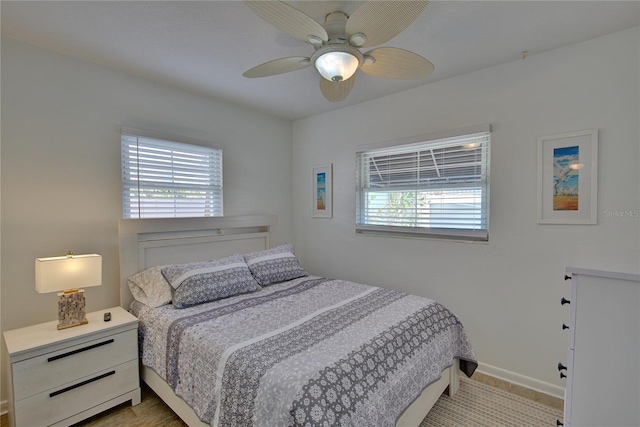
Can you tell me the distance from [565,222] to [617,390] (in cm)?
146

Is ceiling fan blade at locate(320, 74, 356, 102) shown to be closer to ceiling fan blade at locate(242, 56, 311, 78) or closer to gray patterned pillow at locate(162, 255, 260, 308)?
ceiling fan blade at locate(242, 56, 311, 78)

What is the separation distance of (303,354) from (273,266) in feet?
4.70

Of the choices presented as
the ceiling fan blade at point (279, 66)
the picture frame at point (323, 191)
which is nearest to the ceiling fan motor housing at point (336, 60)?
the ceiling fan blade at point (279, 66)

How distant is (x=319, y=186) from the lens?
3664 mm

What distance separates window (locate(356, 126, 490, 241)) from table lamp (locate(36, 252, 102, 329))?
2406mm

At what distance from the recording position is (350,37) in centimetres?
151

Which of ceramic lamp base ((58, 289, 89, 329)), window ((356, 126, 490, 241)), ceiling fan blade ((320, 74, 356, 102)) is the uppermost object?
ceiling fan blade ((320, 74, 356, 102))

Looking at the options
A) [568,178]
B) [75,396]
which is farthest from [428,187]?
[75,396]

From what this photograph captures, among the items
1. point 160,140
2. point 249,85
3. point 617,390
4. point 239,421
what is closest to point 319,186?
point 249,85

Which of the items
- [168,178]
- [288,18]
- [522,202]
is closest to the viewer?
[288,18]

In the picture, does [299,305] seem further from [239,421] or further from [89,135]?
[89,135]

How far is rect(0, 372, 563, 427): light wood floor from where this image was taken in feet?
6.33

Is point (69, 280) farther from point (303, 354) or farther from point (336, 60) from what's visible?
point (336, 60)

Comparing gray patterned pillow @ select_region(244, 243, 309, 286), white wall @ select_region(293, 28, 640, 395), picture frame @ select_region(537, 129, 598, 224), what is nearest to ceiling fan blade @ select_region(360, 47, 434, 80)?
white wall @ select_region(293, 28, 640, 395)
